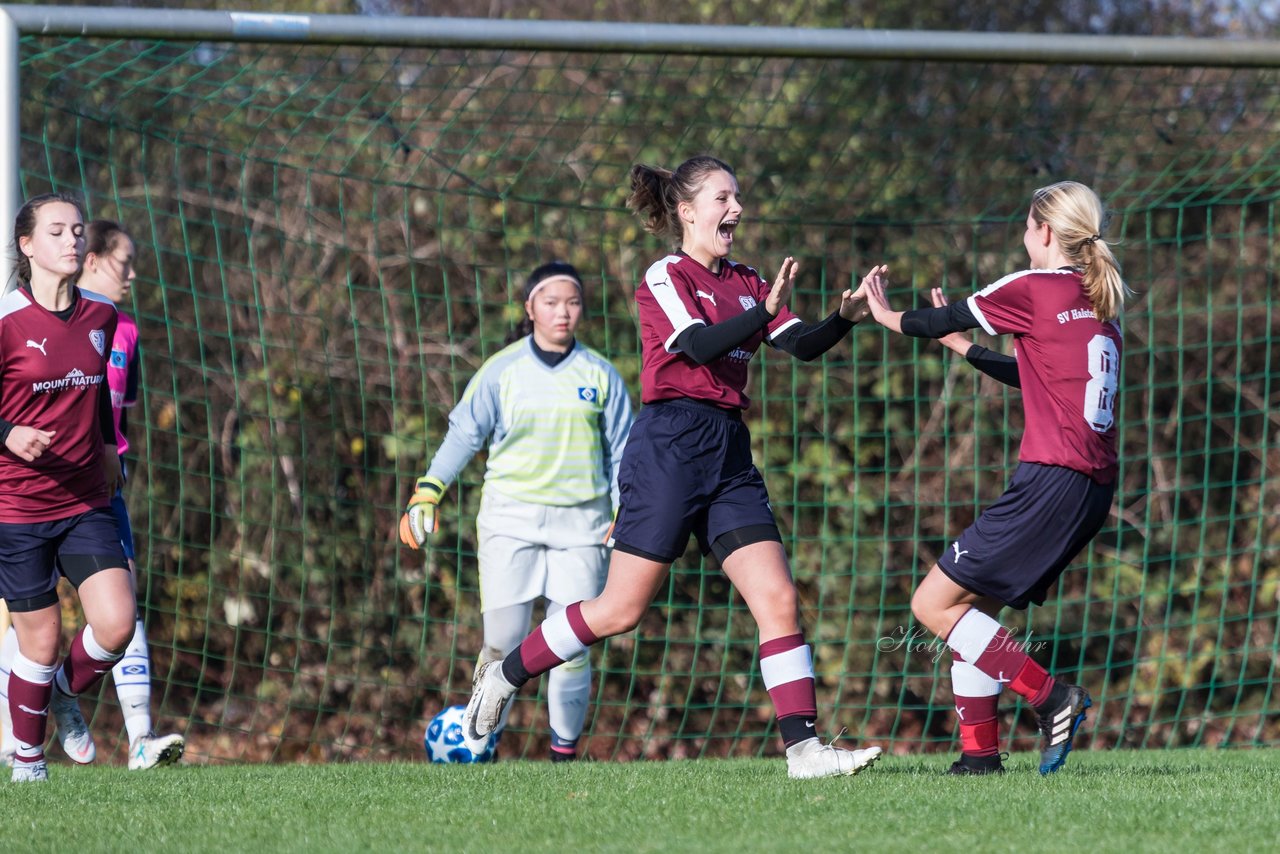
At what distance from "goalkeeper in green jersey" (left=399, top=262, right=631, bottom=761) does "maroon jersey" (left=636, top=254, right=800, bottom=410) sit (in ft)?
4.62

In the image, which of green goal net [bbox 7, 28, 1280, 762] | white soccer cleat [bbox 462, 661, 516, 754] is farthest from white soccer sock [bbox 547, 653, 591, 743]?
green goal net [bbox 7, 28, 1280, 762]

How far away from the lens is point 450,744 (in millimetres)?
5660

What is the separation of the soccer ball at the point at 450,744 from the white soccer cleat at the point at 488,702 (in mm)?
1041

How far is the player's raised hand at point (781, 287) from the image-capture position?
12.7 ft

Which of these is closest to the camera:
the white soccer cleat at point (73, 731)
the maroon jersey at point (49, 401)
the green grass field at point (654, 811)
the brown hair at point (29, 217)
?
the green grass field at point (654, 811)

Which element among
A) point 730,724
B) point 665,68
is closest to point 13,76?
point 665,68

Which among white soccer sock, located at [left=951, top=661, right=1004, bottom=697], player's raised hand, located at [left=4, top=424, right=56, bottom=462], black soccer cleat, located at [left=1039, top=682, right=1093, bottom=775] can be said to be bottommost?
black soccer cleat, located at [left=1039, top=682, right=1093, bottom=775]

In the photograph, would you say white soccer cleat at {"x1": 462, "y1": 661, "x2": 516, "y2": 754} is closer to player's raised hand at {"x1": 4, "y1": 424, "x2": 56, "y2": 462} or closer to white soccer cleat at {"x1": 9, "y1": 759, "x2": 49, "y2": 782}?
white soccer cleat at {"x1": 9, "y1": 759, "x2": 49, "y2": 782}

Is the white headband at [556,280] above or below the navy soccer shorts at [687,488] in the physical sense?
above

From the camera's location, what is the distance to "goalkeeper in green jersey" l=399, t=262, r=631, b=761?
5.65m

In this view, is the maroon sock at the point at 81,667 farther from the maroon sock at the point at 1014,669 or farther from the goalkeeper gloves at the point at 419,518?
the maroon sock at the point at 1014,669

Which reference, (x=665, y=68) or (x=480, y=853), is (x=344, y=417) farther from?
(x=480, y=853)

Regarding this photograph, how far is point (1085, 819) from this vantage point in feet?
10.9

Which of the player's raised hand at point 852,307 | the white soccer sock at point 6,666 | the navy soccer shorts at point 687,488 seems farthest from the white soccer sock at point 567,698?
the player's raised hand at point 852,307
